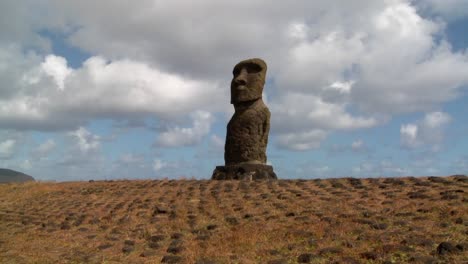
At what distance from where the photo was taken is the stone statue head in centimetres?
1841

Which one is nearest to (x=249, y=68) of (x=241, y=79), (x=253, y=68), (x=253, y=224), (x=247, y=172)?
(x=253, y=68)

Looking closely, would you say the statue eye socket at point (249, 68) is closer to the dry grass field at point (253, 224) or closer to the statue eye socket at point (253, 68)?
the statue eye socket at point (253, 68)

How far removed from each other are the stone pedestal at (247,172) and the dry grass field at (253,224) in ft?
4.45

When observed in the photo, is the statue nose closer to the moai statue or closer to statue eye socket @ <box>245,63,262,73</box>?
the moai statue

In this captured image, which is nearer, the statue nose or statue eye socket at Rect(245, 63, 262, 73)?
the statue nose

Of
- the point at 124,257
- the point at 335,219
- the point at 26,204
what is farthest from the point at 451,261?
the point at 26,204

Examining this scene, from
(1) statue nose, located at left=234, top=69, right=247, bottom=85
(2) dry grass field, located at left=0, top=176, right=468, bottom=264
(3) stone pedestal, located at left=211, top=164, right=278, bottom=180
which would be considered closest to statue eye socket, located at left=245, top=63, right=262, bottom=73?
(1) statue nose, located at left=234, top=69, right=247, bottom=85

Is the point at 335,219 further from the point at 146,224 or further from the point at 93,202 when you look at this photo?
the point at 93,202

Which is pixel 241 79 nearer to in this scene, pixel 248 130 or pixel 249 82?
pixel 249 82

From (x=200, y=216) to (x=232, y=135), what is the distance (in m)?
6.70

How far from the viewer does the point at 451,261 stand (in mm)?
6680

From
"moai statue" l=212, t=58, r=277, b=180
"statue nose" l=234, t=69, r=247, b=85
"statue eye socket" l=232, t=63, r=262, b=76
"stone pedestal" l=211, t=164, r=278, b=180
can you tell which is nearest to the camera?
"stone pedestal" l=211, t=164, r=278, b=180

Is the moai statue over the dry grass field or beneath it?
over

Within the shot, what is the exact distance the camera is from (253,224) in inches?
412
